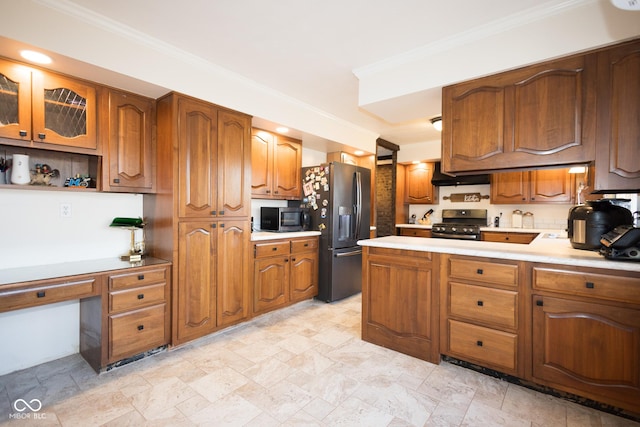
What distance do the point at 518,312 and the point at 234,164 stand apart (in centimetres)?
269

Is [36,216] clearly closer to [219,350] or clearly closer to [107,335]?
[107,335]

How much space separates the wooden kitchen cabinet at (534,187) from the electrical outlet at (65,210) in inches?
194

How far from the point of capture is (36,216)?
2.29 m

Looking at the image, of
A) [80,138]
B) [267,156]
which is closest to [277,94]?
[267,156]

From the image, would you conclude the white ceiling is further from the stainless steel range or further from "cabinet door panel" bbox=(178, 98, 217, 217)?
the stainless steel range

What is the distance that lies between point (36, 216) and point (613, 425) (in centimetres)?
411

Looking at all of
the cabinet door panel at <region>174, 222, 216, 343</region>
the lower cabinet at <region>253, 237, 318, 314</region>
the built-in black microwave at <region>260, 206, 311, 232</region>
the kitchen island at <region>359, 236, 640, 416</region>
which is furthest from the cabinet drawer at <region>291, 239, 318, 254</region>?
the kitchen island at <region>359, 236, 640, 416</region>

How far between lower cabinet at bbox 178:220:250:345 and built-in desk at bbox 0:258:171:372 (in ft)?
0.43

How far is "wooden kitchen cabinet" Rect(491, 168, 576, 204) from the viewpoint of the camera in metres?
4.30

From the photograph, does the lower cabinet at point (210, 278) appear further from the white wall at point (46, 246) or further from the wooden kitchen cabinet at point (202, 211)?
the white wall at point (46, 246)

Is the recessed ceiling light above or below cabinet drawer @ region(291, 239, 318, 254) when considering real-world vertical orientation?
above

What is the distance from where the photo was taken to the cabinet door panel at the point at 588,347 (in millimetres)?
1688

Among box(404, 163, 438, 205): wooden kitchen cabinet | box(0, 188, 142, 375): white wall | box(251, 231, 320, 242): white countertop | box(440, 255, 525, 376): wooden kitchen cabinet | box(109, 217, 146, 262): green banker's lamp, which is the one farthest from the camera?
box(404, 163, 438, 205): wooden kitchen cabinet

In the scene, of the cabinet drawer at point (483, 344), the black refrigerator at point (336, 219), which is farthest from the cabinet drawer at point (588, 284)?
the black refrigerator at point (336, 219)
